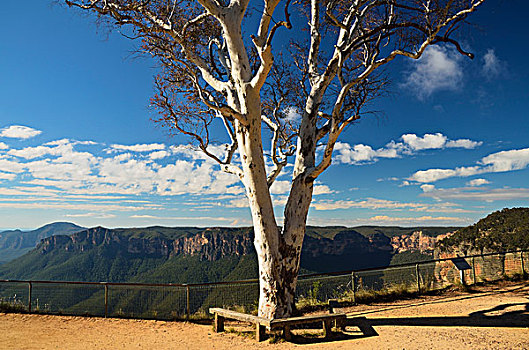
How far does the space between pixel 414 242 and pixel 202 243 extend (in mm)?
47616

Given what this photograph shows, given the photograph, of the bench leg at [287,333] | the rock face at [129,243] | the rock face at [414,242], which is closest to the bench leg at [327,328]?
the bench leg at [287,333]

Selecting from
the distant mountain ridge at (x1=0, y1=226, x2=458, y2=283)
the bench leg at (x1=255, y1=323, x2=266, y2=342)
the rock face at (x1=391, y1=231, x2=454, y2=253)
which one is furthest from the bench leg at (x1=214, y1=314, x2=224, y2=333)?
the rock face at (x1=391, y1=231, x2=454, y2=253)

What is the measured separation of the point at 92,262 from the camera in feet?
284

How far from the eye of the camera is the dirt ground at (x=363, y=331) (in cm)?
670

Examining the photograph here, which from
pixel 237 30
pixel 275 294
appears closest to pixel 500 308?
pixel 275 294

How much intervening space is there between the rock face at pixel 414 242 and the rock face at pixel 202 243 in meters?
2.66

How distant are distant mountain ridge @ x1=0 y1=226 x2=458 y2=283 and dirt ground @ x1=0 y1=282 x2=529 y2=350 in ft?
193

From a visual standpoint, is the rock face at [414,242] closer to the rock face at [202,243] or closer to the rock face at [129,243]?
the rock face at [202,243]

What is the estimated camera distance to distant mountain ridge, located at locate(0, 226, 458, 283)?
3004 inches

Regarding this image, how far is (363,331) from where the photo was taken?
7.37m

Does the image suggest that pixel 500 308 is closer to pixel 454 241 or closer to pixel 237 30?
pixel 237 30

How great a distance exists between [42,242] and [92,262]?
18997 mm

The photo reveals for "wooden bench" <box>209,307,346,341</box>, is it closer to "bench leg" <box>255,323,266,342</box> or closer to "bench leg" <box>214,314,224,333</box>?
"bench leg" <box>255,323,266,342</box>

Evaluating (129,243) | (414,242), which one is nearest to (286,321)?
(414,242)
